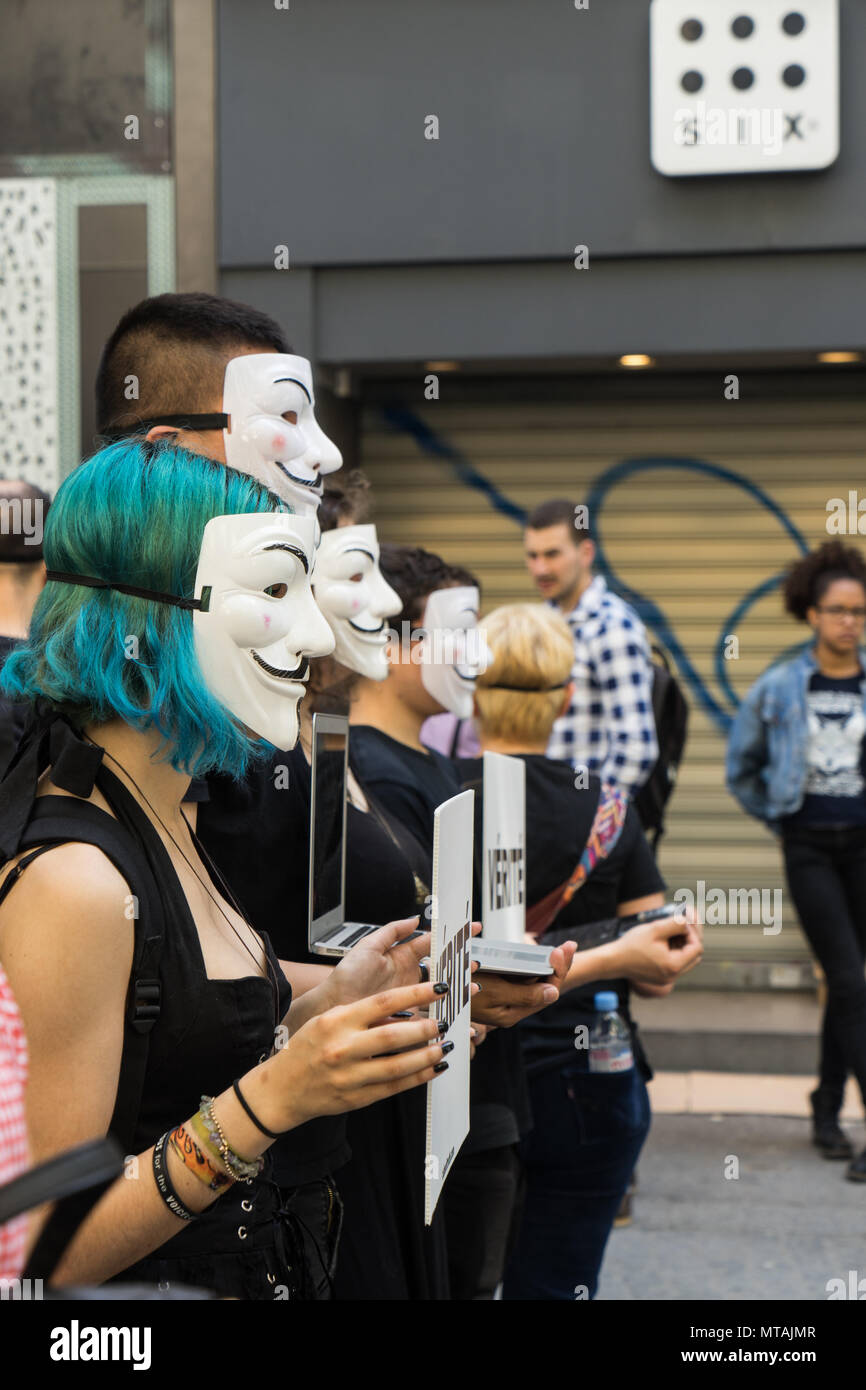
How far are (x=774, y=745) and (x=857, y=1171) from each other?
1.59 metres

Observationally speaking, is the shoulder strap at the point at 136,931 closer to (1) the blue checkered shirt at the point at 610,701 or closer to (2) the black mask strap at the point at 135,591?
(2) the black mask strap at the point at 135,591

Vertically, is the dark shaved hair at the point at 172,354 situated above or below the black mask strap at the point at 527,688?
above

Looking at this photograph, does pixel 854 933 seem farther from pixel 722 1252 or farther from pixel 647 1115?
pixel 647 1115

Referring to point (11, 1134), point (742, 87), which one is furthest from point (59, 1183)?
point (742, 87)

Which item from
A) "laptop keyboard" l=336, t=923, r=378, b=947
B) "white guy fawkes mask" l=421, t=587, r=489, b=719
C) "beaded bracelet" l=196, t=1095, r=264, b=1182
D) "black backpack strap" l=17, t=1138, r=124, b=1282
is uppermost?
"white guy fawkes mask" l=421, t=587, r=489, b=719

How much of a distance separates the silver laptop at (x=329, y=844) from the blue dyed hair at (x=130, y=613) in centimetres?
47

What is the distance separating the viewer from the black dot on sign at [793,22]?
6508 millimetres

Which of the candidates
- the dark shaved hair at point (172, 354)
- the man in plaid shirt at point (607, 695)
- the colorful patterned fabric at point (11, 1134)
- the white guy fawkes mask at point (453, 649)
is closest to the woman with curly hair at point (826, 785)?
the man in plaid shirt at point (607, 695)

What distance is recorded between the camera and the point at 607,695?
5.68 metres

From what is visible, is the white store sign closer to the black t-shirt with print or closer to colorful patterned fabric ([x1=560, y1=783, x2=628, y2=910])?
the black t-shirt with print

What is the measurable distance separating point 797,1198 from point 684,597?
3.27m

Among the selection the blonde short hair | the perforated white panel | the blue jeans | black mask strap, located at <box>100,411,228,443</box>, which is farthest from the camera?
the perforated white panel

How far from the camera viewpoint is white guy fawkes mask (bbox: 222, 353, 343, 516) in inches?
99.5

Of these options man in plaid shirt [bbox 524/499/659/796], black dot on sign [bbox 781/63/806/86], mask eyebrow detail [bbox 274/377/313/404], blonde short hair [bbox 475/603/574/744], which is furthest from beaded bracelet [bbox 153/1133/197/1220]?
black dot on sign [bbox 781/63/806/86]
